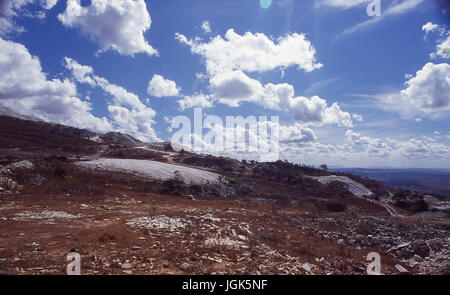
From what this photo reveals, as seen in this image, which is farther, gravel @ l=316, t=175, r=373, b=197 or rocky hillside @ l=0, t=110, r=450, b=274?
gravel @ l=316, t=175, r=373, b=197

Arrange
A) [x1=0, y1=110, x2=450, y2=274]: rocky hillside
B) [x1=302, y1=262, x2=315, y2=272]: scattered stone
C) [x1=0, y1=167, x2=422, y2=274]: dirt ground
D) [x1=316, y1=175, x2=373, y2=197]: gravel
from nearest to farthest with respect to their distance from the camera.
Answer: [x1=0, y1=167, x2=422, y2=274]: dirt ground → [x1=0, y1=110, x2=450, y2=274]: rocky hillside → [x1=302, y1=262, x2=315, y2=272]: scattered stone → [x1=316, y1=175, x2=373, y2=197]: gravel

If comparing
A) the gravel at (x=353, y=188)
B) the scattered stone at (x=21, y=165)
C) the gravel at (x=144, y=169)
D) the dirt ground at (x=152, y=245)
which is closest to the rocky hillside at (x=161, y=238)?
the dirt ground at (x=152, y=245)

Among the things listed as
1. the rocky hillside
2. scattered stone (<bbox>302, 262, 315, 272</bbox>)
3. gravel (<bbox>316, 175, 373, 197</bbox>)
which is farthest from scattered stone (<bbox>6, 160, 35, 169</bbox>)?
gravel (<bbox>316, 175, 373, 197</bbox>)

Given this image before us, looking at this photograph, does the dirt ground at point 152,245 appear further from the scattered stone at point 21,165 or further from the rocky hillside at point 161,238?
the scattered stone at point 21,165

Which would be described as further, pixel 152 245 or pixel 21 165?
pixel 21 165

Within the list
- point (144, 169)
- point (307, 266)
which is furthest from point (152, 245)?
point (144, 169)

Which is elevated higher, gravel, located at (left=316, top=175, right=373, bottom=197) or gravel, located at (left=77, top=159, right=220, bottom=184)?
gravel, located at (left=77, top=159, right=220, bottom=184)

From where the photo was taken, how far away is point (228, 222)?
10.2 m

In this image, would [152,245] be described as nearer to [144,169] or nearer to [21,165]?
[21,165]

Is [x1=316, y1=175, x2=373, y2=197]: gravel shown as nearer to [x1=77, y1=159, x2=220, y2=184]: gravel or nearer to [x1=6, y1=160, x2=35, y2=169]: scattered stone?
[x1=77, y1=159, x2=220, y2=184]: gravel
